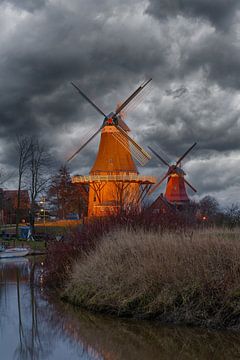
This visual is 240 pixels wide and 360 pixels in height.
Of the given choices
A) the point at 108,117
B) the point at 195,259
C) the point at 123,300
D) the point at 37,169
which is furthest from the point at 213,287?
the point at 37,169

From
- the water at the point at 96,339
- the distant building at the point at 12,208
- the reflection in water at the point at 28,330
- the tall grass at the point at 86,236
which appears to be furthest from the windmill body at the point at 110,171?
the water at the point at 96,339

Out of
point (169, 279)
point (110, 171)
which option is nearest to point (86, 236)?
point (169, 279)

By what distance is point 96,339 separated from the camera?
38.8 feet

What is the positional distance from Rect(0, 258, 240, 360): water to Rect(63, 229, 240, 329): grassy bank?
17.7 inches

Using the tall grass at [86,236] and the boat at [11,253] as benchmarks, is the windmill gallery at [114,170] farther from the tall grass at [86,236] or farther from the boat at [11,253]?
the tall grass at [86,236]

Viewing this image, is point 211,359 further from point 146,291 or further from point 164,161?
point 164,161

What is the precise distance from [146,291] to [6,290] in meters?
8.81

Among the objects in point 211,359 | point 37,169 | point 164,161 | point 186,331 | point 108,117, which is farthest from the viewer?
point 164,161

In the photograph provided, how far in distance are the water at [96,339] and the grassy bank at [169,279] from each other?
45 centimetres

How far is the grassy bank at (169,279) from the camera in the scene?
12359 mm

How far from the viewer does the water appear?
10.4 meters

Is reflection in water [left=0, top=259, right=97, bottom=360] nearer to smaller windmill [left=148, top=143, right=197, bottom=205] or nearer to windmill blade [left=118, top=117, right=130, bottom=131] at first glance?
windmill blade [left=118, top=117, right=130, bottom=131]

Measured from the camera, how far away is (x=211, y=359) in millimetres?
9867

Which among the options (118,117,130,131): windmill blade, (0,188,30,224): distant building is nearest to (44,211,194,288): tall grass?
(118,117,130,131): windmill blade
